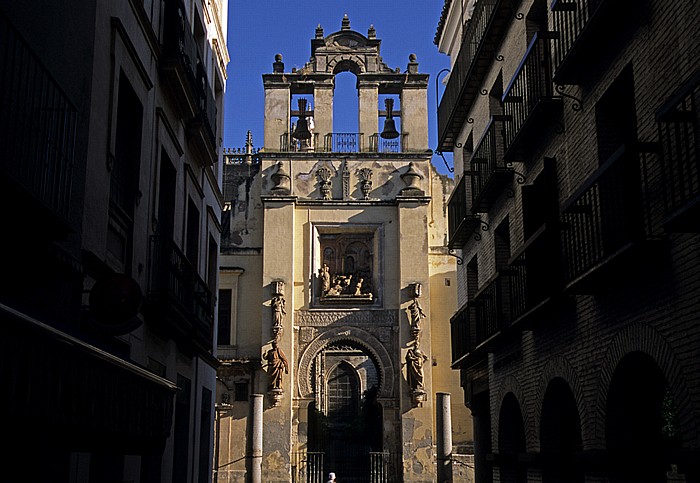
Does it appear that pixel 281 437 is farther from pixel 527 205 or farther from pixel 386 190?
pixel 527 205

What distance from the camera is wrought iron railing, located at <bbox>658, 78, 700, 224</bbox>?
6.87 m

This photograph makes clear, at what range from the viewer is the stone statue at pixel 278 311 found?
3170 centimetres

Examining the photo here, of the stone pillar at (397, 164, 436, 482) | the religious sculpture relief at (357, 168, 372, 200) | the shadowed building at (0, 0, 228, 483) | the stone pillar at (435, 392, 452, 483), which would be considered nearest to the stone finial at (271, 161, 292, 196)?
the religious sculpture relief at (357, 168, 372, 200)

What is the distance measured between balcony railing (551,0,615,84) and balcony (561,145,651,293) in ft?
5.10

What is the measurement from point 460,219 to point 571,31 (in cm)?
841

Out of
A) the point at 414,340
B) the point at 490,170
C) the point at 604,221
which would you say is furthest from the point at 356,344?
the point at 604,221

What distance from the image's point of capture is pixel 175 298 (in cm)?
1298

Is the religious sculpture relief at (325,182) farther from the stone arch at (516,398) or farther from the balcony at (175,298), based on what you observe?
the stone arch at (516,398)

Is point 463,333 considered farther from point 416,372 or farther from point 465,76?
point 416,372

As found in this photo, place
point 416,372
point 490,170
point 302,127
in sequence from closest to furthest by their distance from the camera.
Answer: point 490,170 → point 416,372 → point 302,127

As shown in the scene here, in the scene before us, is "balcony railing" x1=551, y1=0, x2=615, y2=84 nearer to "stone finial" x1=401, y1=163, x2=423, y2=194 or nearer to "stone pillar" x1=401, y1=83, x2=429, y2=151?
"stone finial" x1=401, y1=163, x2=423, y2=194

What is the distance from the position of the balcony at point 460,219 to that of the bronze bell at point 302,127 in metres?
15.1

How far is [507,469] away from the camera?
1566cm

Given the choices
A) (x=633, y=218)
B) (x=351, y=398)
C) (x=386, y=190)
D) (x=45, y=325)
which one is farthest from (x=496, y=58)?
(x=351, y=398)
